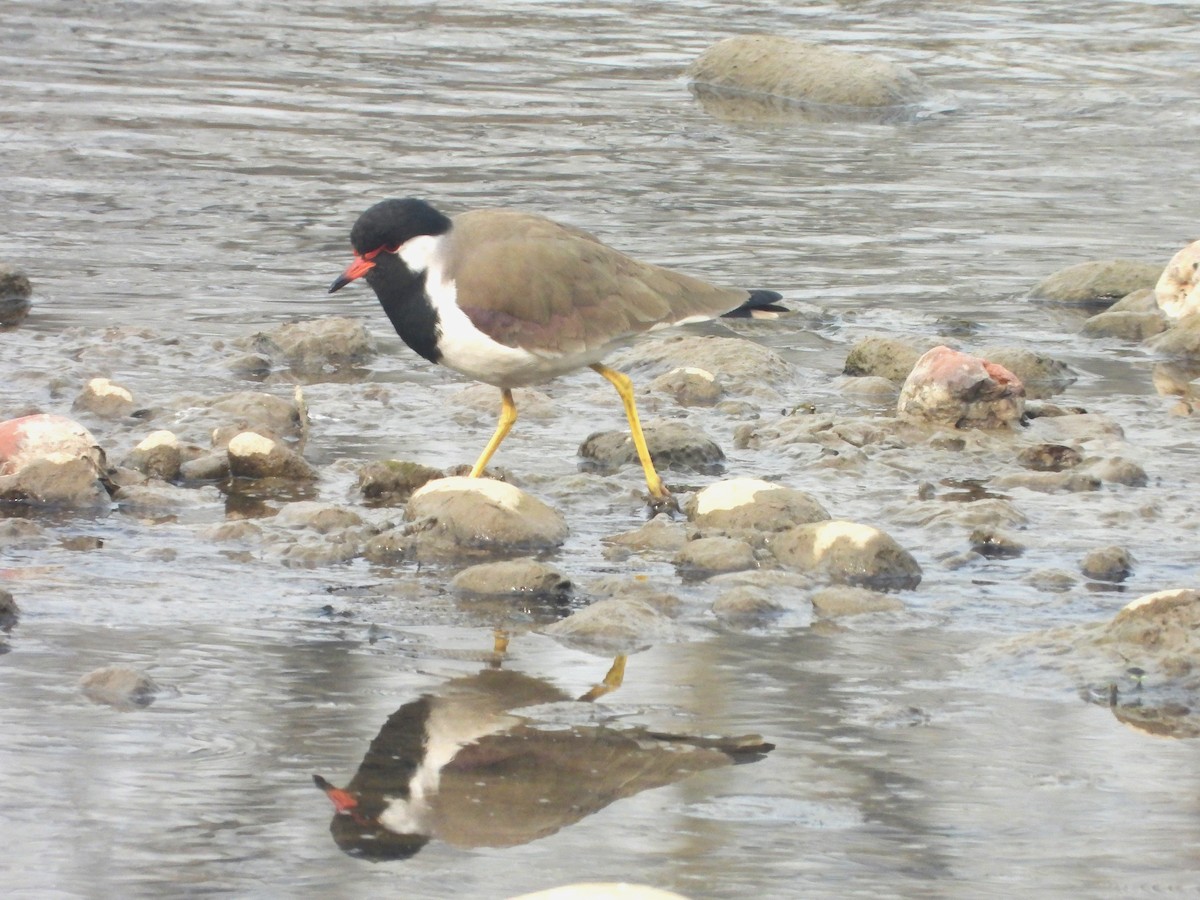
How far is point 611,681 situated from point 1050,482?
8.20 ft

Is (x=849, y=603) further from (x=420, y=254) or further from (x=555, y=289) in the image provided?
(x=420, y=254)

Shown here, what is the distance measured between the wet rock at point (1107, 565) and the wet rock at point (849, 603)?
0.69 m

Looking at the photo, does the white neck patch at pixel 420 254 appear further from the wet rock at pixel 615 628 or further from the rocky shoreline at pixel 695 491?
the wet rock at pixel 615 628

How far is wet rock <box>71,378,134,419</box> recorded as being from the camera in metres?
7.75

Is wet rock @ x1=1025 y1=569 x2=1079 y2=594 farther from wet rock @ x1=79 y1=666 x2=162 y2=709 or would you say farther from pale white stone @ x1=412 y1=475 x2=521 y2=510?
wet rock @ x1=79 y1=666 x2=162 y2=709

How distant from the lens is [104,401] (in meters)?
7.76

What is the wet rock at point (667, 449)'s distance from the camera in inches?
284

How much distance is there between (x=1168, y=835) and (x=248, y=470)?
3858 millimetres

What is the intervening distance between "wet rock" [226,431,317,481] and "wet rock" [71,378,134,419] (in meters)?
0.96

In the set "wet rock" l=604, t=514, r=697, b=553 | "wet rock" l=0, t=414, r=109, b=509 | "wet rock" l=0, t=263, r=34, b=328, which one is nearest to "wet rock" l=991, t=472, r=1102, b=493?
"wet rock" l=604, t=514, r=697, b=553

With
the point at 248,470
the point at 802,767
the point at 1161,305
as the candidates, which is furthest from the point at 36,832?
the point at 1161,305

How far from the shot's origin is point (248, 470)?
22.8 ft

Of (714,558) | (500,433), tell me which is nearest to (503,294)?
(500,433)

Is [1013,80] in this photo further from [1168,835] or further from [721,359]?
[1168,835]
